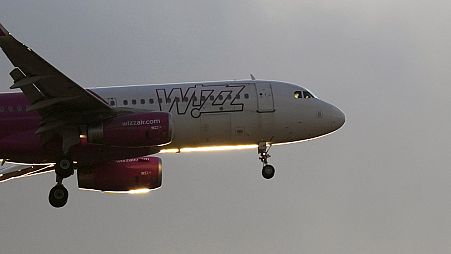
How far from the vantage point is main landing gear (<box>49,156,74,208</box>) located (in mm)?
55625

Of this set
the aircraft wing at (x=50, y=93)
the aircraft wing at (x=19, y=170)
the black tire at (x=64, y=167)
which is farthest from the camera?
the aircraft wing at (x=19, y=170)

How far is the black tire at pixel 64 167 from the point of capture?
5559 centimetres

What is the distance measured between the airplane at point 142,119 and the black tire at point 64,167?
43 millimetres

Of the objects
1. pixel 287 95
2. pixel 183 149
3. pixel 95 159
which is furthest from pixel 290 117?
pixel 95 159

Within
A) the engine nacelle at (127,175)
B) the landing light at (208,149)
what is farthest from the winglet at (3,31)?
the engine nacelle at (127,175)

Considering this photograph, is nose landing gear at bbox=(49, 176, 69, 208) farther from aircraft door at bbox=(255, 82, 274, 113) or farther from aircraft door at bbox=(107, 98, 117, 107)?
aircraft door at bbox=(255, 82, 274, 113)

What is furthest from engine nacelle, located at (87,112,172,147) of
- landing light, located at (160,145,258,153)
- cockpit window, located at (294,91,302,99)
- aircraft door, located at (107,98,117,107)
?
cockpit window, located at (294,91,302,99)

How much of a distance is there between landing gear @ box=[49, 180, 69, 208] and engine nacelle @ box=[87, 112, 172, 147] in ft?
14.9

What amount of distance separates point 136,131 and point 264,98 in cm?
674

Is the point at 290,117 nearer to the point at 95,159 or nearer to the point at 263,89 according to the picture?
the point at 263,89

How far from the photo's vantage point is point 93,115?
2135 inches

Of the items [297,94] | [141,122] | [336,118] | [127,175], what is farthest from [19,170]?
[336,118]

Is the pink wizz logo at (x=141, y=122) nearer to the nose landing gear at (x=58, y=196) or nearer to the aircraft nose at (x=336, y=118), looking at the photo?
the nose landing gear at (x=58, y=196)

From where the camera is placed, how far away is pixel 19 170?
63594 mm
